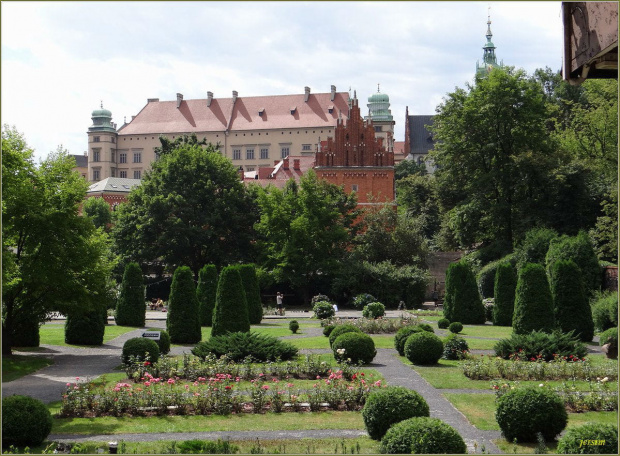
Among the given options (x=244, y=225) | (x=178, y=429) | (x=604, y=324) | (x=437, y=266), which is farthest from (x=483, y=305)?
(x=178, y=429)

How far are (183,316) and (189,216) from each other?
2128 cm

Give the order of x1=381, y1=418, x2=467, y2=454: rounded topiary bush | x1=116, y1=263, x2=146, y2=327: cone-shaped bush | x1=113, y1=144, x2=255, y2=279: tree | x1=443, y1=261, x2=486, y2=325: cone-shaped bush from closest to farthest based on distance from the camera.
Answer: x1=381, y1=418, x2=467, y2=454: rounded topiary bush < x1=116, y1=263, x2=146, y2=327: cone-shaped bush < x1=443, y1=261, x2=486, y2=325: cone-shaped bush < x1=113, y1=144, x2=255, y2=279: tree

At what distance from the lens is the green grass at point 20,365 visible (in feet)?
65.2

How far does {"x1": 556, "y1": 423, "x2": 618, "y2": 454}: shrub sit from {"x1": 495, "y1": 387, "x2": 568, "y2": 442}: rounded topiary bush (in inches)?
101

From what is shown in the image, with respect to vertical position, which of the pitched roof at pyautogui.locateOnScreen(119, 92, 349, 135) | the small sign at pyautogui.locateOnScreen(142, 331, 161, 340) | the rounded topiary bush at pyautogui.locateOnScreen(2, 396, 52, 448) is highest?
the pitched roof at pyautogui.locateOnScreen(119, 92, 349, 135)

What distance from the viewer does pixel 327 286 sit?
48.4m

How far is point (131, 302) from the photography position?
112 feet

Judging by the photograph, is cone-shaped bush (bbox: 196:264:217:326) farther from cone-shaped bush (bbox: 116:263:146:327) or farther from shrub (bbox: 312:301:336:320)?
shrub (bbox: 312:301:336:320)

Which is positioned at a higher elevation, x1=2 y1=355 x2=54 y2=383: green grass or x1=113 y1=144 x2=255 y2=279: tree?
x1=113 y1=144 x2=255 y2=279: tree

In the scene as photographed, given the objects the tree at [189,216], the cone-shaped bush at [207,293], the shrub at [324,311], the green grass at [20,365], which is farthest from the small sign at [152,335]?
the tree at [189,216]

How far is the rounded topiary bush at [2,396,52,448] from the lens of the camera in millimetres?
11539

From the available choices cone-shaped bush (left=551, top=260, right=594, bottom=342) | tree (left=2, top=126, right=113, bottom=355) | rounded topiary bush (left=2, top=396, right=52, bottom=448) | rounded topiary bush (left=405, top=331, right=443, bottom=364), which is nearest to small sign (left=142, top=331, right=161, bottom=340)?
tree (left=2, top=126, right=113, bottom=355)

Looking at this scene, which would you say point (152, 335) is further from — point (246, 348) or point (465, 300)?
point (465, 300)

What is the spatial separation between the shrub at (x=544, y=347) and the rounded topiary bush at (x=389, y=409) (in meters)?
9.28
